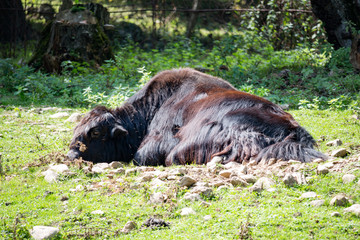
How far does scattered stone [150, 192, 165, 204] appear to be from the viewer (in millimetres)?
3701

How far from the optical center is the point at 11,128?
23.4 feet

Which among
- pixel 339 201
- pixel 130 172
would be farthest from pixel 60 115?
pixel 339 201

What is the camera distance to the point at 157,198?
3.72m

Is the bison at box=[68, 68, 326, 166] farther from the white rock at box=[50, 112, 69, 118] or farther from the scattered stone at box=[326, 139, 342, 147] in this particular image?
the white rock at box=[50, 112, 69, 118]

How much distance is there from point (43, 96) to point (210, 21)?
1022 centimetres

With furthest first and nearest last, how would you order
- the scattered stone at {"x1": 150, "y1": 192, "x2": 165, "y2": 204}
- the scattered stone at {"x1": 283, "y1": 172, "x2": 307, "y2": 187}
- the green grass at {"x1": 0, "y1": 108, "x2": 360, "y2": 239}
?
the scattered stone at {"x1": 283, "y1": 172, "x2": 307, "y2": 187}, the scattered stone at {"x1": 150, "y1": 192, "x2": 165, "y2": 204}, the green grass at {"x1": 0, "y1": 108, "x2": 360, "y2": 239}

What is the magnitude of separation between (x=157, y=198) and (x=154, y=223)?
45 centimetres

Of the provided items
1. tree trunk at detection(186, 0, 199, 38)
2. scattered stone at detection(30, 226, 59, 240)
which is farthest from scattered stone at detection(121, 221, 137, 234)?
tree trunk at detection(186, 0, 199, 38)

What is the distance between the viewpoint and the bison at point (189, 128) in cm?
494

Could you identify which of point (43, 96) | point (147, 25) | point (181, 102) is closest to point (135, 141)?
point (181, 102)

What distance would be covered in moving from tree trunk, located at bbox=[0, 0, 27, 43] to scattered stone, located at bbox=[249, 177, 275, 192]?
40.2 ft

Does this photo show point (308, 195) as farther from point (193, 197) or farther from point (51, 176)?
point (51, 176)

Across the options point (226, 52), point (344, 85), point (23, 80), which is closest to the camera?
point (344, 85)

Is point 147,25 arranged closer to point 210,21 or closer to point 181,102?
point 210,21
